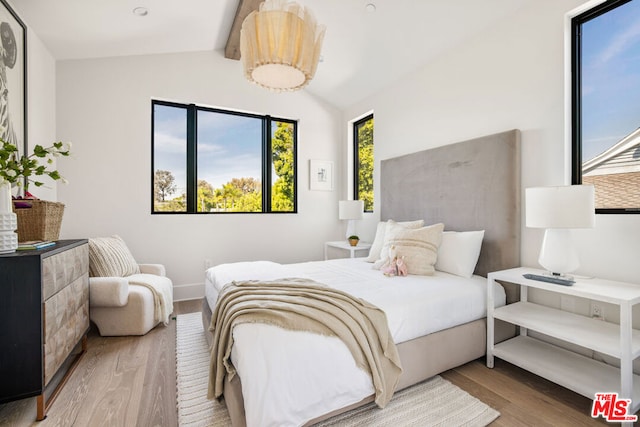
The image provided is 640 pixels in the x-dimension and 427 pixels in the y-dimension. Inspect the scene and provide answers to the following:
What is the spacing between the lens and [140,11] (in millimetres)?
2885

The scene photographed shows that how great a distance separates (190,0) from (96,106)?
162cm

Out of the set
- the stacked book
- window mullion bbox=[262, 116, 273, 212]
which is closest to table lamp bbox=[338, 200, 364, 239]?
window mullion bbox=[262, 116, 273, 212]

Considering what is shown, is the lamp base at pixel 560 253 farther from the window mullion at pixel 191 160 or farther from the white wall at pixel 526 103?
the window mullion at pixel 191 160

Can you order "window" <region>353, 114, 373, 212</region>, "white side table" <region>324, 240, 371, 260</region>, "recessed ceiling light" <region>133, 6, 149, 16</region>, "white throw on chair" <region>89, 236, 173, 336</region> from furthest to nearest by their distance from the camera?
1. "window" <region>353, 114, 373, 212</region>
2. "white side table" <region>324, 240, 371, 260</region>
3. "recessed ceiling light" <region>133, 6, 149, 16</region>
4. "white throw on chair" <region>89, 236, 173, 336</region>

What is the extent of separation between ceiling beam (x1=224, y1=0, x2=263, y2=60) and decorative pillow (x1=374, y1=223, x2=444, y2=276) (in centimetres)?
260

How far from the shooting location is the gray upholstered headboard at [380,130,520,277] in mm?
2535

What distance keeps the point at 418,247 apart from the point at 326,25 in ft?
7.99

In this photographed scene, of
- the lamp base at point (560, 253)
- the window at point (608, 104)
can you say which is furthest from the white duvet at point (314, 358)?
the window at point (608, 104)

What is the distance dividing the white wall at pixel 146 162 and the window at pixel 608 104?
3.22 meters

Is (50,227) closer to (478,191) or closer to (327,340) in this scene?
(327,340)

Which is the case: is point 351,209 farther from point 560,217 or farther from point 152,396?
point 152,396

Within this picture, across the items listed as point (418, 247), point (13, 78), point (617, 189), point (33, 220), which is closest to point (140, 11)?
point (13, 78)

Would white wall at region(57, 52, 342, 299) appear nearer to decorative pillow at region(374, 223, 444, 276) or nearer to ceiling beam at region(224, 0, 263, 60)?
ceiling beam at region(224, 0, 263, 60)

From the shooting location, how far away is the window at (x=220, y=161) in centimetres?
395
